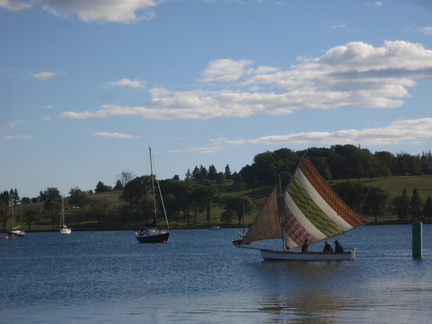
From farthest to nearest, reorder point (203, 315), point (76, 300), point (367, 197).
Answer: point (367, 197) → point (76, 300) → point (203, 315)

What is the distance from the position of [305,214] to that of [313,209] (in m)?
0.88

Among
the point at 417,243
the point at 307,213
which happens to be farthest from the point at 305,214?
the point at 417,243

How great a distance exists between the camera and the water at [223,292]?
33613 millimetres

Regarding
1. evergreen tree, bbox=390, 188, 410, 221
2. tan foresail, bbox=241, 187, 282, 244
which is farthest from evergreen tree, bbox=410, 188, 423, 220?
tan foresail, bbox=241, 187, 282, 244

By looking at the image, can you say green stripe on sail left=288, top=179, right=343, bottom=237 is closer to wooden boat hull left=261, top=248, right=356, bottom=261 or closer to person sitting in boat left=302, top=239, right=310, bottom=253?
person sitting in boat left=302, top=239, right=310, bottom=253

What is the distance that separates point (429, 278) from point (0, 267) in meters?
46.2

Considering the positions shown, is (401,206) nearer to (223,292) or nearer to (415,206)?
(415,206)

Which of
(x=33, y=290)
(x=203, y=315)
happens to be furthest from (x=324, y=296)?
(x=33, y=290)

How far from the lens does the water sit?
33613 mm

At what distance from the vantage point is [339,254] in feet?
213

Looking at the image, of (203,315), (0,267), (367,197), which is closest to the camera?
(203,315)

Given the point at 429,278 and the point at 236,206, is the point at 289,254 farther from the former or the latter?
the point at 236,206

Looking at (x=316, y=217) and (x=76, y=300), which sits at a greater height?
(x=316, y=217)

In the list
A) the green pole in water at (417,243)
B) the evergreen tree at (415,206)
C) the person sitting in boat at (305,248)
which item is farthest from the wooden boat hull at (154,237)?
the evergreen tree at (415,206)
